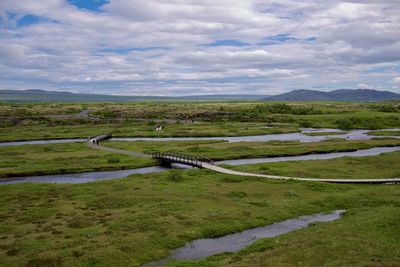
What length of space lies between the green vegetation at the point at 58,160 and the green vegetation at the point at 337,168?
2036 cm

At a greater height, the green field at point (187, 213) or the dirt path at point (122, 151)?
the dirt path at point (122, 151)

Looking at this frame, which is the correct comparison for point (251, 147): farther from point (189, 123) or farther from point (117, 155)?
point (189, 123)

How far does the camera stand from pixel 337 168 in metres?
58.8

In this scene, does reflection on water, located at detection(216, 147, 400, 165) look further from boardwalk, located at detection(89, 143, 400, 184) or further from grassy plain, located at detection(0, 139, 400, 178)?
boardwalk, located at detection(89, 143, 400, 184)

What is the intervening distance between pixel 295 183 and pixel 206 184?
1098 centimetres

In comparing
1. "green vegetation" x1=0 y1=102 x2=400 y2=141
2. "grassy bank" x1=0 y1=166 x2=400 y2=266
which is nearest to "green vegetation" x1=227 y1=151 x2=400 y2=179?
"grassy bank" x1=0 y1=166 x2=400 y2=266

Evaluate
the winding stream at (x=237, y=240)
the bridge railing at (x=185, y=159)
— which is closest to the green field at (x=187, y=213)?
the winding stream at (x=237, y=240)

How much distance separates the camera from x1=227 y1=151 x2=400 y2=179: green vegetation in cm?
5447

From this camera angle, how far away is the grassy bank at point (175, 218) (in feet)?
88.5

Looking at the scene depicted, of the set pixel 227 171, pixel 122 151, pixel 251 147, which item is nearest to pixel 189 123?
pixel 251 147

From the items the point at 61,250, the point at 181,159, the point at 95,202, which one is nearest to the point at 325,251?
the point at 61,250

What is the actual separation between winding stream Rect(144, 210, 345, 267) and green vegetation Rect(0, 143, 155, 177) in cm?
3486

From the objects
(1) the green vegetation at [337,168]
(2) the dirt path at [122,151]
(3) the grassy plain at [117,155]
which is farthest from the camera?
(2) the dirt path at [122,151]

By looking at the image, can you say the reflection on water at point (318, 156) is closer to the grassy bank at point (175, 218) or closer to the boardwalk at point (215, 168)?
the boardwalk at point (215, 168)
